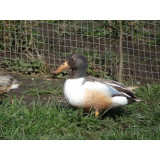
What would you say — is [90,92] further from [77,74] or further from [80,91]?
[77,74]

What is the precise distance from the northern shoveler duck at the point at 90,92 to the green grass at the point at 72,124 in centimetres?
14

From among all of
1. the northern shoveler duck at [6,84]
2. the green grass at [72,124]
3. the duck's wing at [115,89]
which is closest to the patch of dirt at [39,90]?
the northern shoveler duck at [6,84]

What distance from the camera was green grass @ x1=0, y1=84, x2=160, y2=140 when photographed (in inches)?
141

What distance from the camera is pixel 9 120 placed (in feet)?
12.1

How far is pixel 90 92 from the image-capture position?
402cm

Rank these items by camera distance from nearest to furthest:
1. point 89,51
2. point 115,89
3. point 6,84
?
1. point 115,89
2. point 6,84
3. point 89,51

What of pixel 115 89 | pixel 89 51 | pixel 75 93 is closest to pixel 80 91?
pixel 75 93

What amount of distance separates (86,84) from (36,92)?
1213 millimetres

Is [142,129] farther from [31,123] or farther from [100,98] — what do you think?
[31,123]

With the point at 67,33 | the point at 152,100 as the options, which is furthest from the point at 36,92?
the point at 67,33

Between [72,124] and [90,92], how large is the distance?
0.44 m

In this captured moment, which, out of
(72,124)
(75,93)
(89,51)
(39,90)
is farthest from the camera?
(89,51)

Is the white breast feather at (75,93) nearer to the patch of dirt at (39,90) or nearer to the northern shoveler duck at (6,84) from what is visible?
the patch of dirt at (39,90)

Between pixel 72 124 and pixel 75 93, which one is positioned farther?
pixel 75 93
